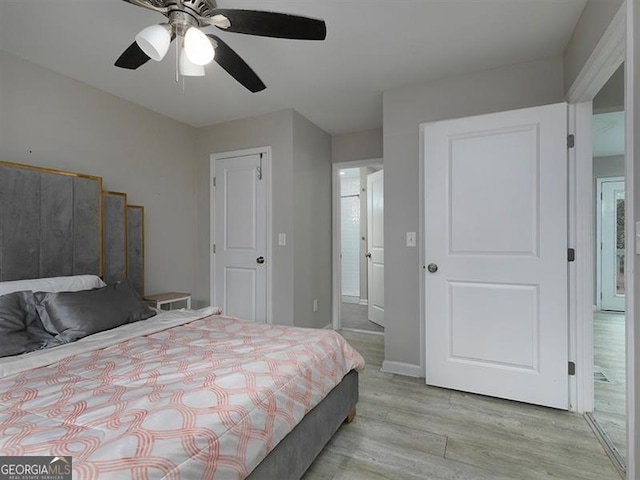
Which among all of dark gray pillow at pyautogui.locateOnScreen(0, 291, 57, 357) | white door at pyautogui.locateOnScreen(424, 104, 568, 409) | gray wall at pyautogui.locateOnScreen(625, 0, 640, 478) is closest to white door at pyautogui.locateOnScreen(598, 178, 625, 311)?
white door at pyautogui.locateOnScreen(424, 104, 568, 409)

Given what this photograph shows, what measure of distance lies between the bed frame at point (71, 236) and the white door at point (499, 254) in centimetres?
99

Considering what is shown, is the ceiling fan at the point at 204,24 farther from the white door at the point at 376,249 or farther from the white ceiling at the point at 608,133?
the white ceiling at the point at 608,133

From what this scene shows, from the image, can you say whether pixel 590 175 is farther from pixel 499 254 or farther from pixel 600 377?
pixel 600 377

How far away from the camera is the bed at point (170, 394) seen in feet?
2.77

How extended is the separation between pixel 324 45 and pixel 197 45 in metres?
1.00

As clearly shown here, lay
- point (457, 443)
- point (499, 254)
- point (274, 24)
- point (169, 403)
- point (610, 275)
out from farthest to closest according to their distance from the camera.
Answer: point (610, 275)
point (499, 254)
point (457, 443)
point (274, 24)
point (169, 403)

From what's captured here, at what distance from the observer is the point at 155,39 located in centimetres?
146

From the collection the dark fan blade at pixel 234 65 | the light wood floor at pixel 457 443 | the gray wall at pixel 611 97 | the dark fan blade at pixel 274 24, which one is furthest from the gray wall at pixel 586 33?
the light wood floor at pixel 457 443

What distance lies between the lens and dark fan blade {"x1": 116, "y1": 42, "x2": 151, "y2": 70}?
5.70ft

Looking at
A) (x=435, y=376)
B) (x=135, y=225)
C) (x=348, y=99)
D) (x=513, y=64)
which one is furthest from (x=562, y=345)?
(x=135, y=225)

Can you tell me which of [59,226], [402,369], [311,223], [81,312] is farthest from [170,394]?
[311,223]

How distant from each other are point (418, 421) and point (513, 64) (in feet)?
8.68

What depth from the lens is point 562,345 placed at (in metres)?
2.11

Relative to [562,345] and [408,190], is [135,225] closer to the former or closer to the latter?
[408,190]
